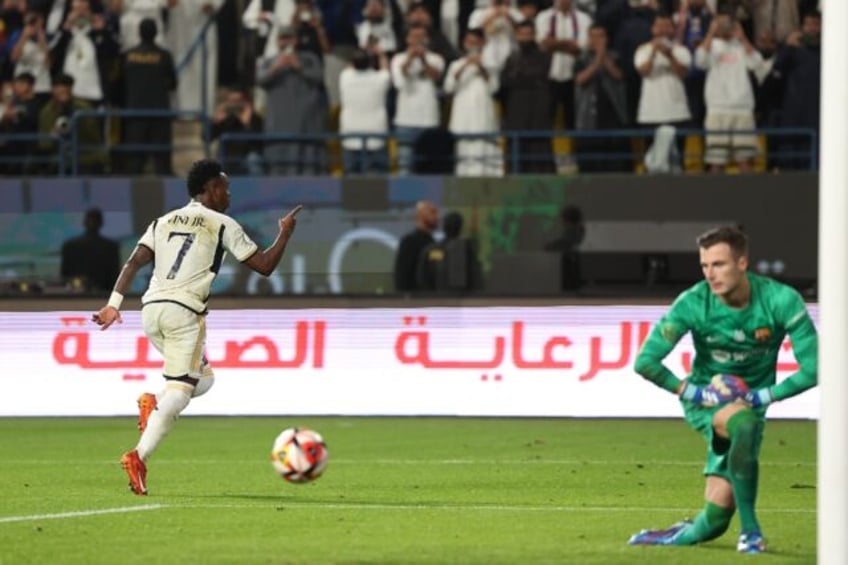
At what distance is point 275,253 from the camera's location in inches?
492

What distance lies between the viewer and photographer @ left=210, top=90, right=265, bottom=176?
81.5 ft

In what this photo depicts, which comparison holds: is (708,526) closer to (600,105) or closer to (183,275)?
(183,275)

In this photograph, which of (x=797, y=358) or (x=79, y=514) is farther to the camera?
(x=79, y=514)

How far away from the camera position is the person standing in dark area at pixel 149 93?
80.2ft

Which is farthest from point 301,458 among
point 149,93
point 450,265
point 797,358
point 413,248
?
point 149,93

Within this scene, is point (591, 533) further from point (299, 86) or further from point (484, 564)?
point (299, 86)

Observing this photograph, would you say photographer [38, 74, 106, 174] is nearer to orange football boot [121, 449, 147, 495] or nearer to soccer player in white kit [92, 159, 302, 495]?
soccer player in white kit [92, 159, 302, 495]

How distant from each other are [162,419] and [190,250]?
108cm

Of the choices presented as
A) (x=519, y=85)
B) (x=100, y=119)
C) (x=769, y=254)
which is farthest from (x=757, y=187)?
(x=100, y=119)

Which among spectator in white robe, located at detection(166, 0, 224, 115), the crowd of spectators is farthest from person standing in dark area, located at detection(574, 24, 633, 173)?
spectator in white robe, located at detection(166, 0, 224, 115)

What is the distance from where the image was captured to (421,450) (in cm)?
1677

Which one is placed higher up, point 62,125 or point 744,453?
point 62,125

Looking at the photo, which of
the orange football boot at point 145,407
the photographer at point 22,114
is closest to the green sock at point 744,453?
the orange football boot at point 145,407

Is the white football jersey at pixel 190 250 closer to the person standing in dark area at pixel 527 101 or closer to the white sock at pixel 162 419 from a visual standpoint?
the white sock at pixel 162 419
